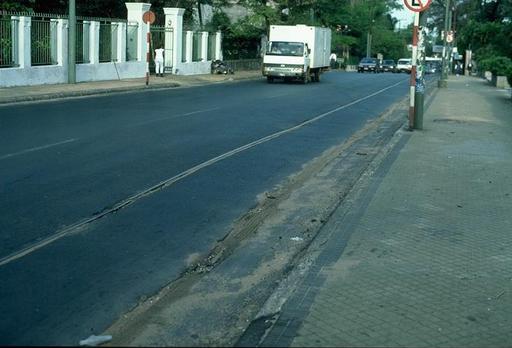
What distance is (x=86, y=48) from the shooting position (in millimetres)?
34250

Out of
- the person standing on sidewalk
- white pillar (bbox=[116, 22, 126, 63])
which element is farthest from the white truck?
white pillar (bbox=[116, 22, 126, 63])

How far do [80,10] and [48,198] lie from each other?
3751cm

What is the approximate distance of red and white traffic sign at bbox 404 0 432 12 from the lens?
57.4ft

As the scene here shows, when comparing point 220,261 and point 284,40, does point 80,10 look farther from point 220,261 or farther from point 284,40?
point 220,261

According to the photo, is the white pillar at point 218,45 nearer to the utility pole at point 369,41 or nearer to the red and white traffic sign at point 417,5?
the red and white traffic sign at point 417,5

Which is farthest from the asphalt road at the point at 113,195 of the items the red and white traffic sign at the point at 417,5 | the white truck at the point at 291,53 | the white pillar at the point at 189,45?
the white pillar at the point at 189,45

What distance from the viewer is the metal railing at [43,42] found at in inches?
1172

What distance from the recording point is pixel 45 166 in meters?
11.8

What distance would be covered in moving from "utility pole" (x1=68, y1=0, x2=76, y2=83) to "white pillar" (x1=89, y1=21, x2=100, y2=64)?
355 cm

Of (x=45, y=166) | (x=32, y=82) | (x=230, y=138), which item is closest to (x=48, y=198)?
(x=45, y=166)

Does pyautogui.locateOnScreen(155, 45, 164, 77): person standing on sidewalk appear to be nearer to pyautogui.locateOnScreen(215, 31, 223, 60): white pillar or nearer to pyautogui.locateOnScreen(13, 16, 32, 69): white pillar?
pyautogui.locateOnScreen(215, 31, 223, 60): white pillar

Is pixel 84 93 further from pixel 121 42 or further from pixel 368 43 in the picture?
pixel 368 43

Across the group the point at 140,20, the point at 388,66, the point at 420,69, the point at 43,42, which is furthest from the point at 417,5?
the point at 388,66

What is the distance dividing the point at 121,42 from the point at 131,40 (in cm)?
190
